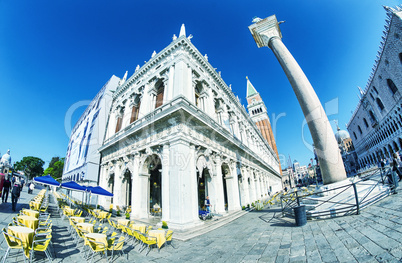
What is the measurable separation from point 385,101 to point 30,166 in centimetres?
12183

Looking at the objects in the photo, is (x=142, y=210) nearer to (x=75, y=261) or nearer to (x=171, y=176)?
(x=171, y=176)

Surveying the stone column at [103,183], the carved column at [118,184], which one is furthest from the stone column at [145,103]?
the stone column at [103,183]

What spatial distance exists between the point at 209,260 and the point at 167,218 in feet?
16.4

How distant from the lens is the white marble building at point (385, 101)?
2875cm

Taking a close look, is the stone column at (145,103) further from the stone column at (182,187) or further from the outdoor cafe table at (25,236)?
the outdoor cafe table at (25,236)

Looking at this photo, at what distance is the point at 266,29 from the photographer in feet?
37.4

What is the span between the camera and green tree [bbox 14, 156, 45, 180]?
6603cm

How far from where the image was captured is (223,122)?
16.2 m

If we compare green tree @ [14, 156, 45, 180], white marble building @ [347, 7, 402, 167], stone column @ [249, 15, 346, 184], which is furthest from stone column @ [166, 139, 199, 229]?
green tree @ [14, 156, 45, 180]

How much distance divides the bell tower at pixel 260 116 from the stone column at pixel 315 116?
51764 mm

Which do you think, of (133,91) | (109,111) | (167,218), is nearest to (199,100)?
(133,91)

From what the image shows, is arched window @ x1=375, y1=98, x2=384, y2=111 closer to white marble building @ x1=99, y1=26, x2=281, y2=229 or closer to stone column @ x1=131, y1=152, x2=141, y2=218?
white marble building @ x1=99, y1=26, x2=281, y2=229

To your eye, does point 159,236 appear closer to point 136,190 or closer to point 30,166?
point 136,190

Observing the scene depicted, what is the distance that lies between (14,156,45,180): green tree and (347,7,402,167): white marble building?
386ft
